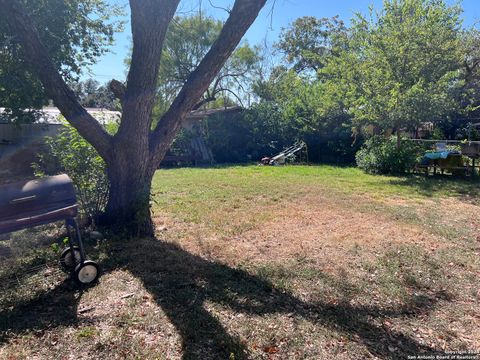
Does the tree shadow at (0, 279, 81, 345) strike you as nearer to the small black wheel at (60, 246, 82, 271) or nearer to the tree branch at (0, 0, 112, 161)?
the small black wheel at (60, 246, 82, 271)

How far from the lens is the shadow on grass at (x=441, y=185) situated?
8.48m

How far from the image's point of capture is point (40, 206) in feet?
10.5

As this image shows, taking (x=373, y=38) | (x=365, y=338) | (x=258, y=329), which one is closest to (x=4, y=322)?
(x=258, y=329)

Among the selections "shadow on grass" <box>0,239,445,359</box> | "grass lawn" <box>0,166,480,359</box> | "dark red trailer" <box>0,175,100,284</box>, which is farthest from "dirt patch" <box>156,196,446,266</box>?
"dark red trailer" <box>0,175,100,284</box>

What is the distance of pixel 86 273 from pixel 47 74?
2.48 m

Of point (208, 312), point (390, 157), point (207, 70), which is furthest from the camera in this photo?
point (390, 157)

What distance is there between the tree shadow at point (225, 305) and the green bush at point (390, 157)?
9101 millimetres

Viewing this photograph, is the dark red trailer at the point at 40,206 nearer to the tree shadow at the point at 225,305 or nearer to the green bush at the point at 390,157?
the tree shadow at the point at 225,305

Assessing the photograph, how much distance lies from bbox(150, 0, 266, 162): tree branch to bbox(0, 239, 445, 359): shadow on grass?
1.77 meters

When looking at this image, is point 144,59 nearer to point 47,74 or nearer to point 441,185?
point 47,74

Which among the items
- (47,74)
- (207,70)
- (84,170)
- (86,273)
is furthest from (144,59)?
(86,273)

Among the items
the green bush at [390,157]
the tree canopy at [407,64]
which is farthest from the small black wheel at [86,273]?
the green bush at [390,157]

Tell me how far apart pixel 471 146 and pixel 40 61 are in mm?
12262

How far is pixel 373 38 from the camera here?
10.8 meters
